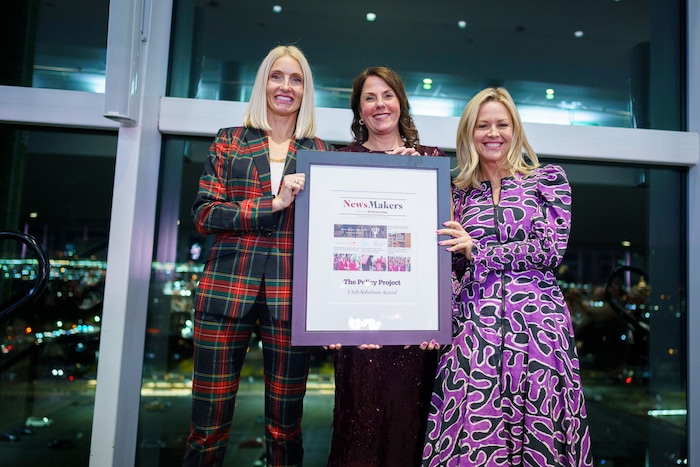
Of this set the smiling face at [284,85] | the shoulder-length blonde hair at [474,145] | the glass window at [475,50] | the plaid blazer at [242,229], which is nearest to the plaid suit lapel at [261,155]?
the plaid blazer at [242,229]

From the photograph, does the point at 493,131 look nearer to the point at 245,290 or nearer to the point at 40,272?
the point at 245,290

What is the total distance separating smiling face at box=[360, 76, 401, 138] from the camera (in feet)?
6.18

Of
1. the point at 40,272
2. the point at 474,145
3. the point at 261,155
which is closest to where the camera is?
the point at 261,155

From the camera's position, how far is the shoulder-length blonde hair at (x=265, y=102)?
5.90ft

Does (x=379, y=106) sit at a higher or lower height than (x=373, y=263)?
higher

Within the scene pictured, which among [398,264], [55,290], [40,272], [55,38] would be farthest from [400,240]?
[55,38]

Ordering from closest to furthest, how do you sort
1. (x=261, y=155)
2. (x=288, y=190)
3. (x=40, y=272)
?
(x=288, y=190)
(x=261, y=155)
(x=40, y=272)

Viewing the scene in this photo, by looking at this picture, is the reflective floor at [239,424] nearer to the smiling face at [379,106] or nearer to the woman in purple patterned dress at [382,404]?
the woman in purple patterned dress at [382,404]

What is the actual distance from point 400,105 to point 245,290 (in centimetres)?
92

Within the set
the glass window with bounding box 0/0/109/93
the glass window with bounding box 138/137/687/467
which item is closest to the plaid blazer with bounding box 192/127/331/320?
the glass window with bounding box 138/137/687/467

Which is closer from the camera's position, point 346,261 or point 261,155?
point 346,261

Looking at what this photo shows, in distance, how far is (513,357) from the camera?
1.61 metres

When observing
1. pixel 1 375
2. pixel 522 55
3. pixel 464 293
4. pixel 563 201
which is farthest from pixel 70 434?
pixel 522 55

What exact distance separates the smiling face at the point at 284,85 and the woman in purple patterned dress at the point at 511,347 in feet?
2.32
